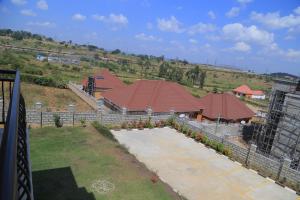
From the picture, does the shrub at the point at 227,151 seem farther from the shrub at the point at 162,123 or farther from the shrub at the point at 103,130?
the shrub at the point at 103,130

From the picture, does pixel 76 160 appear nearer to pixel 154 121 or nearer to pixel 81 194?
pixel 81 194

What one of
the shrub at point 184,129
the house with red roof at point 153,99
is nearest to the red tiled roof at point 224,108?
the house with red roof at point 153,99

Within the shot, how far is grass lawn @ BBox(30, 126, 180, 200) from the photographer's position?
30.4 ft

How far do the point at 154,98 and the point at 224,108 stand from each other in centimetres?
589

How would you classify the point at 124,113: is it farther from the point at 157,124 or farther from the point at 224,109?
the point at 224,109

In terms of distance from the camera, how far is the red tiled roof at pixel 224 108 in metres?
22.0

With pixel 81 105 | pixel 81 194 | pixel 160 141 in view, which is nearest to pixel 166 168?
pixel 160 141

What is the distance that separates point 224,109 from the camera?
22375 millimetres

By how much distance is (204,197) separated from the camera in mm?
10367

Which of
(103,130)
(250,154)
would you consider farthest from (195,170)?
(103,130)

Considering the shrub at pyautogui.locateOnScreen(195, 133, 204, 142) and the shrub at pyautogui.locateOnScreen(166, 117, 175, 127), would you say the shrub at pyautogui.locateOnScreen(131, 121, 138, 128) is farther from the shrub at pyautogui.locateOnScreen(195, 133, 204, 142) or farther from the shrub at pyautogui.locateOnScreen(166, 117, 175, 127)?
the shrub at pyautogui.locateOnScreen(195, 133, 204, 142)

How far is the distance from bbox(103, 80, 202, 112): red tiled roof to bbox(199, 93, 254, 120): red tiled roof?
2.54 feet

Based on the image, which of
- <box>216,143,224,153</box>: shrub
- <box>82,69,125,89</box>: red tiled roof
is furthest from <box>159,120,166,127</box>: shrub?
<box>82,69,125,89</box>: red tiled roof

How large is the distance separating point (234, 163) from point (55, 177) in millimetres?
8763
